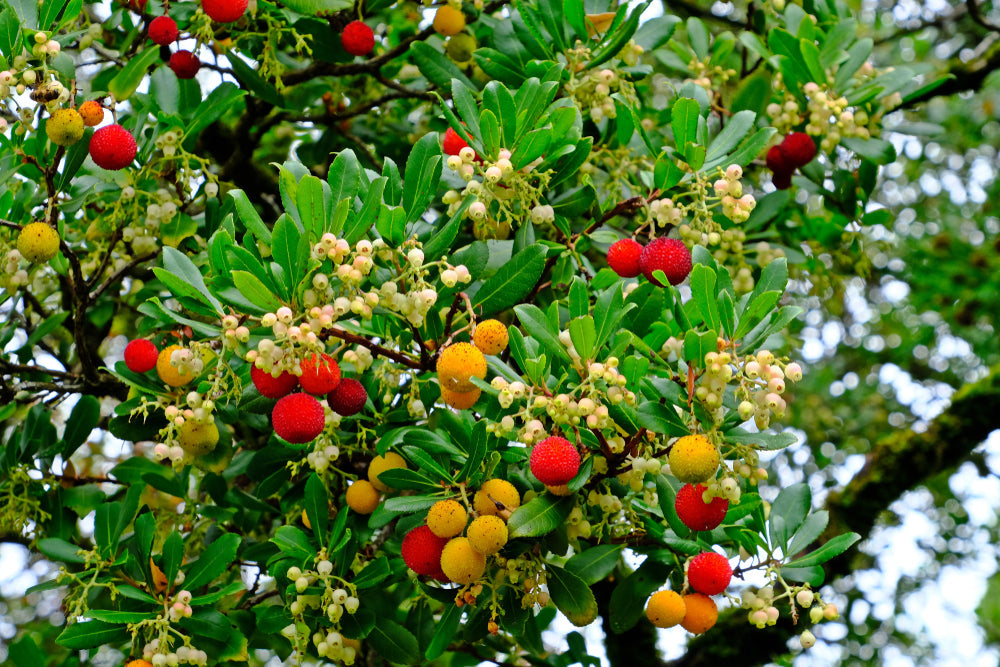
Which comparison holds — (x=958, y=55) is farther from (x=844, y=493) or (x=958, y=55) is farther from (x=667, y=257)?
(x=667, y=257)

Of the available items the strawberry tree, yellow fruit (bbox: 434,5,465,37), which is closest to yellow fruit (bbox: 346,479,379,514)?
the strawberry tree

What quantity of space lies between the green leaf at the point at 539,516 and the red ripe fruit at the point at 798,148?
61.3 inches

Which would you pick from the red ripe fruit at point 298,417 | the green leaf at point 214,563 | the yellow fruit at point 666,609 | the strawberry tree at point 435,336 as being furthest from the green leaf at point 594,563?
the green leaf at point 214,563

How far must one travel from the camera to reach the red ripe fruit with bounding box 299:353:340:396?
1.78m

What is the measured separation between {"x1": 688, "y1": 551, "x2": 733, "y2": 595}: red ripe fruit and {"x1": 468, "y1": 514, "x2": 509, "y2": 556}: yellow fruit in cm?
50

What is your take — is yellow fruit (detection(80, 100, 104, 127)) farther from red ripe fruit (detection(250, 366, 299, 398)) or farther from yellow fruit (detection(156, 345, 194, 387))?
red ripe fruit (detection(250, 366, 299, 398))

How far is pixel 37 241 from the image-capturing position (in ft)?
7.70

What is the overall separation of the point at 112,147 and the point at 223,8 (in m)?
0.53

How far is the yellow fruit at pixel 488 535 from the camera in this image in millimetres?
1796

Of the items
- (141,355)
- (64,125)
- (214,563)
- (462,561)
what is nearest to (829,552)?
(462,561)

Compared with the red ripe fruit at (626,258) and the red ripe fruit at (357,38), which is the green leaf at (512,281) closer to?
the red ripe fruit at (626,258)

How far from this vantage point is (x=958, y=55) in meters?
4.52

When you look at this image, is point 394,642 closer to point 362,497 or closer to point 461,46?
point 362,497

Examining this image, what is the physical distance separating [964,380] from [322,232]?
5852mm
